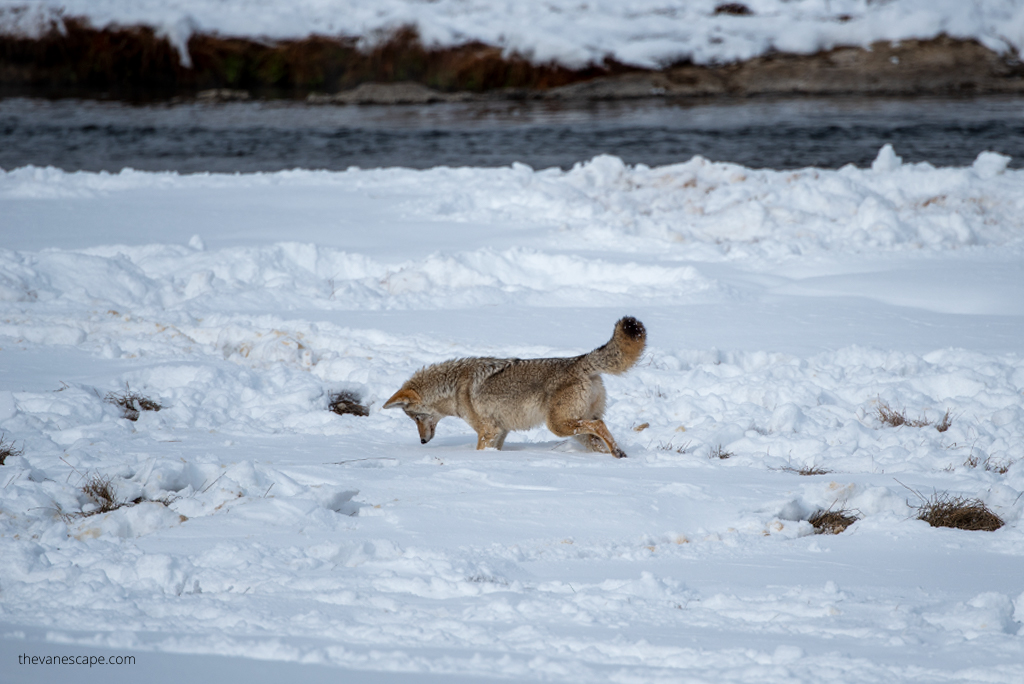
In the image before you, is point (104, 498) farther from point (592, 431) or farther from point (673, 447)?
point (673, 447)

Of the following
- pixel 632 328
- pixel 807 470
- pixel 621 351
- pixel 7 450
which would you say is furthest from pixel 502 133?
pixel 7 450

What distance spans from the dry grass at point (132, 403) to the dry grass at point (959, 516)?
5.28 m

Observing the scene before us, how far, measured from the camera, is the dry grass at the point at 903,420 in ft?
20.8

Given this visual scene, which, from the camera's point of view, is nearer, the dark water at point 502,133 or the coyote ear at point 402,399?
the coyote ear at point 402,399

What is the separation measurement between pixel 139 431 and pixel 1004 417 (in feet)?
19.9

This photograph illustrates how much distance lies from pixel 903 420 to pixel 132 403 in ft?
18.7

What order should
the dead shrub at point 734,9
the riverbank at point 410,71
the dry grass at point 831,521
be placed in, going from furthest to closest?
the dead shrub at point 734,9 < the riverbank at point 410,71 < the dry grass at point 831,521

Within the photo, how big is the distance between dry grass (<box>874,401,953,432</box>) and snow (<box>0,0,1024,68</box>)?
26595 millimetres

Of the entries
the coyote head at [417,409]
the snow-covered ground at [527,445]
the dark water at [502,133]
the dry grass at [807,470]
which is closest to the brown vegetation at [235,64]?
the dark water at [502,133]

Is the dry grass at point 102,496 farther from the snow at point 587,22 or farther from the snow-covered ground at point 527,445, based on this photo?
the snow at point 587,22

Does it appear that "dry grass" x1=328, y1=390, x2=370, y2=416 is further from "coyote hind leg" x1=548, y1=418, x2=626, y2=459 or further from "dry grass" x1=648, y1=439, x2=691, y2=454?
"dry grass" x1=648, y1=439, x2=691, y2=454

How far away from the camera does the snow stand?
30062 mm

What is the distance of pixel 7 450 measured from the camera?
17.1 feet

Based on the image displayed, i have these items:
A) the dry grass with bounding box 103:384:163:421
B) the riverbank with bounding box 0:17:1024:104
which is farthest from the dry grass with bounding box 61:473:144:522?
the riverbank with bounding box 0:17:1024:104
